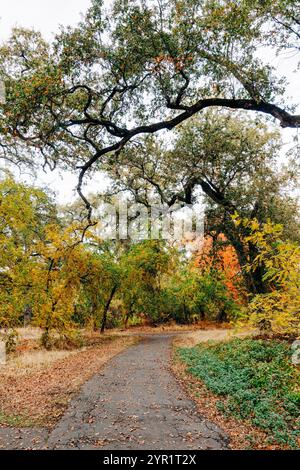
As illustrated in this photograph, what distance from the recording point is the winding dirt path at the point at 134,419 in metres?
4.93

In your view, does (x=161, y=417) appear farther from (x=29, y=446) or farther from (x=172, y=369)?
(x=172, y=369)

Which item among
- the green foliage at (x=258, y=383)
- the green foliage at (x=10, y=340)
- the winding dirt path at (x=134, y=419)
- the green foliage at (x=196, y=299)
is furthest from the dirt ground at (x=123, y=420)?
the green foliage at (x=196, y=299)

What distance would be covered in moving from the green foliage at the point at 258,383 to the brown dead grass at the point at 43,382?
3.20m

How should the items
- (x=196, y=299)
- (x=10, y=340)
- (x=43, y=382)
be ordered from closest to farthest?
(x=43, y=382)
(x=10, y=340)
(x=196, y=299)

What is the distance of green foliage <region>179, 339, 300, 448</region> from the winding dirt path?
798 mm

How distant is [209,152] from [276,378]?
33.8 feet

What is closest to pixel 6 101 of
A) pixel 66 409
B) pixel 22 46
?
pixel 22 46

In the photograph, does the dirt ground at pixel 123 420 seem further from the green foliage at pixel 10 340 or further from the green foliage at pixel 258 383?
the green foliage at pixel 10 340

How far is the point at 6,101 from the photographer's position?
9352mm

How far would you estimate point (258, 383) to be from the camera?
731cm

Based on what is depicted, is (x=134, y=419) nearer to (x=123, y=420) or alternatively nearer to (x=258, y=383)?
(x=123, y=420)

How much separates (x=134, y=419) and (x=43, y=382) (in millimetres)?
4175

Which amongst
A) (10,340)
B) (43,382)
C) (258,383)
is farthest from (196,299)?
(258,383)

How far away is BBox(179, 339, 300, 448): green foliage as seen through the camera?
18.2 feet
